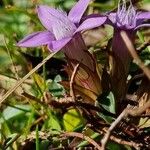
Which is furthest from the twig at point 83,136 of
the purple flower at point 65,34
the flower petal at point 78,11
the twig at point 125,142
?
the flower petal at point 78,11

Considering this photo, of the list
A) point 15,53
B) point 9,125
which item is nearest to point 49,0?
point 15,53

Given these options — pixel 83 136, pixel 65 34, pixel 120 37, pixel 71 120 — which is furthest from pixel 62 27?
pixel 71 120

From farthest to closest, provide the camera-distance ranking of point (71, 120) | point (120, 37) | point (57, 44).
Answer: point (71, 120), point (120, 37), point (57, 44)

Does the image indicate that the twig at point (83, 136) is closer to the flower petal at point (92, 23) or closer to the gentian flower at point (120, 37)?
the gentian flower at point (120, 37)

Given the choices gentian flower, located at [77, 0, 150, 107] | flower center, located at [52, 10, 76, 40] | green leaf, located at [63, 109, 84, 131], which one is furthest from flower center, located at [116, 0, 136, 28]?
green leaf, located at [63, 109, 84, 131]

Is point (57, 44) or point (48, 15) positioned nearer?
point (57, 44)

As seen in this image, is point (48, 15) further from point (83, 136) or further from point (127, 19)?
point (83, 136)

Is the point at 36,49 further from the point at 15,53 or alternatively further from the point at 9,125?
the point at 9,125
